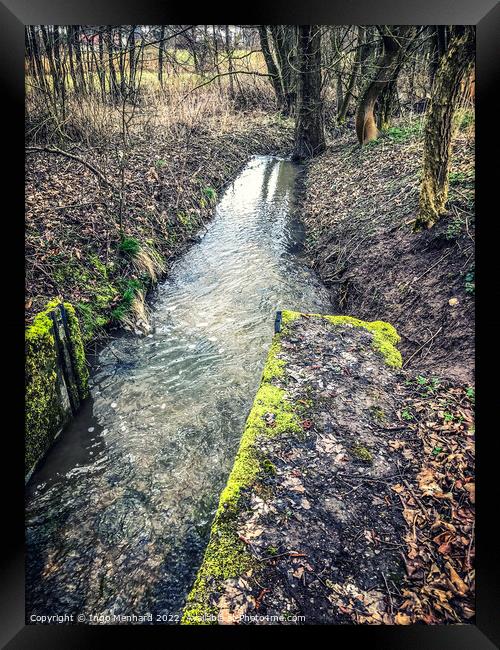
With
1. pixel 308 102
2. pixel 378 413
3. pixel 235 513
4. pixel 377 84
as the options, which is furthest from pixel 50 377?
pixel 308 102

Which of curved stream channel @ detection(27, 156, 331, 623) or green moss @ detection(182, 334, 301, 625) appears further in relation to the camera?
curved stream channel @ detection(27, 156, 331, 623)

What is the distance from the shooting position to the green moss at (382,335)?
12.9 feet

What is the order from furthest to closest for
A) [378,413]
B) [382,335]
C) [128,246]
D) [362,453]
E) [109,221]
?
[109,221], [128,246], [382,335], [378,413], [362,453]

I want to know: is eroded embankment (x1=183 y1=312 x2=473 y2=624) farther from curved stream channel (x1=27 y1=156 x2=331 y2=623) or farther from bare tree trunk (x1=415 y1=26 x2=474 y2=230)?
bare tree trunk (x1=415 y1=26 x2=474 y2=230)

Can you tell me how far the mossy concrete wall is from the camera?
11.1ft

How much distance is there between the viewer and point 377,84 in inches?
388

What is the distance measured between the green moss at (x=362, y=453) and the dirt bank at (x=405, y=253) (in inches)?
45.4

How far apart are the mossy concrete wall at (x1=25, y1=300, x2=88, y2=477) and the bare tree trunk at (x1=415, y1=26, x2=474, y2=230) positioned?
4581mm

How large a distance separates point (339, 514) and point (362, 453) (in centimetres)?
54

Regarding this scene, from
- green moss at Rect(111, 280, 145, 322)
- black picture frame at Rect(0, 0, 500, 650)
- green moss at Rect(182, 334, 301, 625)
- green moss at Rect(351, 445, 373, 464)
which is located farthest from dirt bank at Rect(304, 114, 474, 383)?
green moss at Rect(111, 280, 145, 322)

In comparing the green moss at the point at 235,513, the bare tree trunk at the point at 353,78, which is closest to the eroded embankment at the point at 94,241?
the green moss at the point at 235,513

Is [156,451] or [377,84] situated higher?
[377,84]

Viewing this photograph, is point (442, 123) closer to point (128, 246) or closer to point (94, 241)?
point (128, 246)
